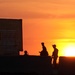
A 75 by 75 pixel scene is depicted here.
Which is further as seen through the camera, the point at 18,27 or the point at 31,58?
the point at 18,27

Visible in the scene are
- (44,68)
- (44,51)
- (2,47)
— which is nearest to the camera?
(44,68)

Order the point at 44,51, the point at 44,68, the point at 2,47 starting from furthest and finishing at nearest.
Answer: the point at 2,47 < the point at 44,51 < the point at 44,68

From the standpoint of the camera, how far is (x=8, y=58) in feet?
117

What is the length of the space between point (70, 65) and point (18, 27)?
1122 centimetres

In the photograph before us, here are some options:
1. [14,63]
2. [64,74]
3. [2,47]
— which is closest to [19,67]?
[14,63]

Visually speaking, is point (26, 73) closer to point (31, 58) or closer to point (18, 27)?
point (31, 58)

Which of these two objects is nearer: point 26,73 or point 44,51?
point 26,73

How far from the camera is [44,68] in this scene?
35156 millimetres

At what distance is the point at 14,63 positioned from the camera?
3550cm

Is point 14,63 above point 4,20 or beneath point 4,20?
beneath

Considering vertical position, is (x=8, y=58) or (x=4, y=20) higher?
(x=4, y=20)

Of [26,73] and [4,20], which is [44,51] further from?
[4,20]

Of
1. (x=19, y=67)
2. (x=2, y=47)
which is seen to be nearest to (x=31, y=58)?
(x=19, y=67)

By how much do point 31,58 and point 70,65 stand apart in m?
2.37
